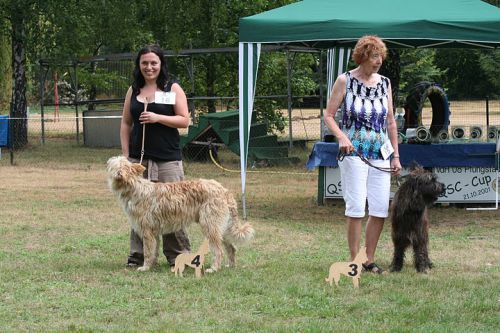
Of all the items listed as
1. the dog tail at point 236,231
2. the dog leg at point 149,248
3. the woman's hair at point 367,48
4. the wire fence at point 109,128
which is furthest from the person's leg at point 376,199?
the wire fence at point 109,128

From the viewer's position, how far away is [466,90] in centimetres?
4294

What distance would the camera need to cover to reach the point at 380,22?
9.41m

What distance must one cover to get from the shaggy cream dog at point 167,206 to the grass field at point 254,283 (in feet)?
1.01

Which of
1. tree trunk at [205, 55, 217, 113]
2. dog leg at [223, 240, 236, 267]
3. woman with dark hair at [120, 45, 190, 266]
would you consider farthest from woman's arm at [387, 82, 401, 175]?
tree trunk at [205, 55, 217, 113]

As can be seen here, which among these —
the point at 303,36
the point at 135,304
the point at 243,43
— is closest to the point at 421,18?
the point at 303,36

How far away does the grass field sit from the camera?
5.11m

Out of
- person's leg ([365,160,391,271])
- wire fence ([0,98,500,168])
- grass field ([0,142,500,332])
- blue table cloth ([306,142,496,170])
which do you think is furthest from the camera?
wire fence ([0,98,500,168])

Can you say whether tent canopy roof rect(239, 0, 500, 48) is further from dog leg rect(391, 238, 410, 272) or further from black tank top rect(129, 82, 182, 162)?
dog leg rect(391, 238, 410, 272)

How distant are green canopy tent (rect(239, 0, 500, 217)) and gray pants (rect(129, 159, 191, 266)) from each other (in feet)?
9.46

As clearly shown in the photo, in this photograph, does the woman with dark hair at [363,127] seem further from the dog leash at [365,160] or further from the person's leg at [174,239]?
the person's leg at [174,239]

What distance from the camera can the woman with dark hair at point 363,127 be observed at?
20.0 ft

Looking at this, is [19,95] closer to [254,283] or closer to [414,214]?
[254,283]

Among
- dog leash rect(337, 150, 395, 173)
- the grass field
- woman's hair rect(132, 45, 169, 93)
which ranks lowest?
the grass field

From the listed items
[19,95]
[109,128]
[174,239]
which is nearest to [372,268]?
[174,239]
